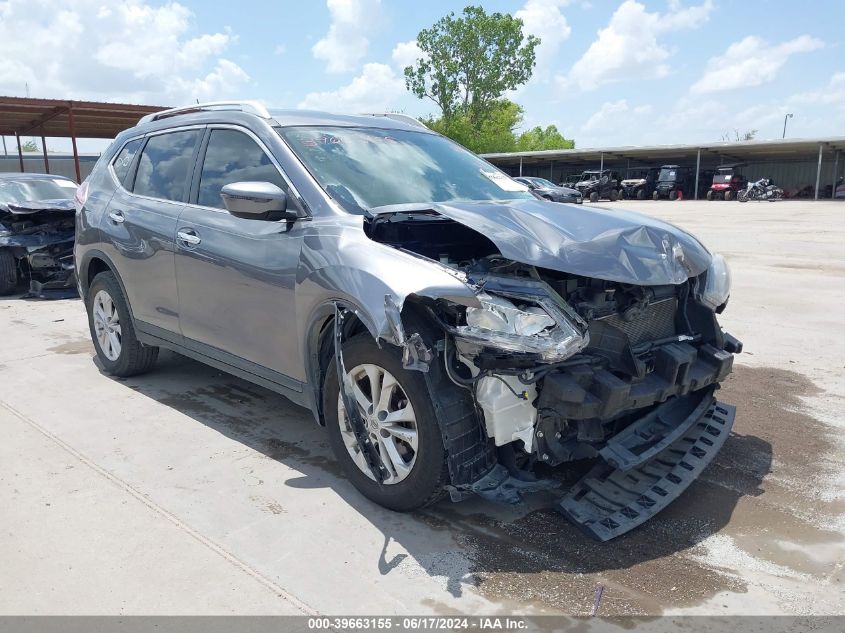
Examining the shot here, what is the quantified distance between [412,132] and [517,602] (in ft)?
10.5

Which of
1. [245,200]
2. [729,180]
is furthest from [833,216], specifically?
[245,200]

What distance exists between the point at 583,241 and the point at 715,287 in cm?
112

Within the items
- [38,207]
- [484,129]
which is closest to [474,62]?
[484,129]

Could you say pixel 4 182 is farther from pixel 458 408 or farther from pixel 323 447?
pixel 458 408

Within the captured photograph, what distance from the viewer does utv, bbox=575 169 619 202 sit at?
4006 cm

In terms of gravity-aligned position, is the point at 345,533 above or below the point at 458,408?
below

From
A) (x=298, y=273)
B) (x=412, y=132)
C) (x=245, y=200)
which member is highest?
(x=412, y=132)

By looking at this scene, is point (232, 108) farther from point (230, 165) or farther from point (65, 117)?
point (65, 117)

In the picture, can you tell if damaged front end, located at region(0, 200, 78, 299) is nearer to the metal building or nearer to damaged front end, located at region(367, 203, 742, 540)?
damaged front end, located at region(367, 203, 742, 540)

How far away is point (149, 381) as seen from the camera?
5.45 m

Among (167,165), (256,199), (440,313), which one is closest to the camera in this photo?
(440,313)

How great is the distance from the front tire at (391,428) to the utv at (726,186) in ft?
133

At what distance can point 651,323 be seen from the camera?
344 cm

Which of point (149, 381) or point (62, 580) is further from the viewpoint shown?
point (149, 381)
